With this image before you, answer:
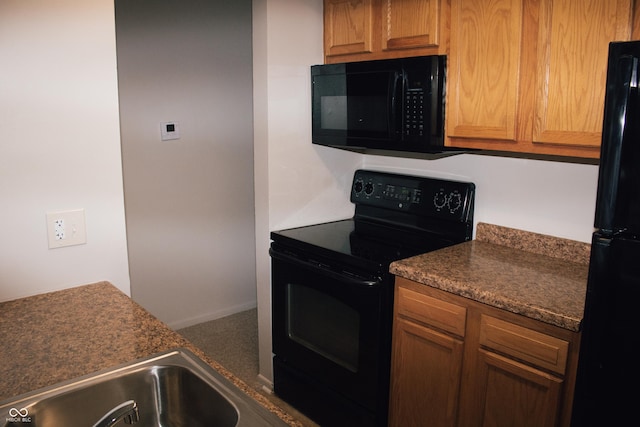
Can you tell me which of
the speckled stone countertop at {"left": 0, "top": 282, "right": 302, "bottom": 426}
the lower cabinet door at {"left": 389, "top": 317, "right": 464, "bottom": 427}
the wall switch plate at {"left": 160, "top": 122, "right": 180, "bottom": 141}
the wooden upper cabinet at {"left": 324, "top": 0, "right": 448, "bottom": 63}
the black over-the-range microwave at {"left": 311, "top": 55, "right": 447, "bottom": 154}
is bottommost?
the lower cabinet door at {"left": 389, "top": 317, "right": 464, "bottom": 427}

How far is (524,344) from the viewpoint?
1.84 metres

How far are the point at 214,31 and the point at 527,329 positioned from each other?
2.60 meters

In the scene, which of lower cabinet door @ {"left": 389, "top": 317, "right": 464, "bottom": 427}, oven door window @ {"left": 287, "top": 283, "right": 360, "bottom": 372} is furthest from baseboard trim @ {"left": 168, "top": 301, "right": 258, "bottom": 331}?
lower cabinet door @ {"left": 389, "top": 317, "right": 464, "bottom": 427}

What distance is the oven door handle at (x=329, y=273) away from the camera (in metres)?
2.26

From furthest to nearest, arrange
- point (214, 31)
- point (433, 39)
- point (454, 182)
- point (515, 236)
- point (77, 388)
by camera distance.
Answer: point (214, 31) → point (454, 182) → point (515, 236) → point (433, 39) → point (77, 388)

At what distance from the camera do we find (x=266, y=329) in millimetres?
2967

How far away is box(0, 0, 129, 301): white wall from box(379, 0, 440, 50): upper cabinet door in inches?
43.7

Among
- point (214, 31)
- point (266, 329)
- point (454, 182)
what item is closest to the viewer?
point (454, 182)

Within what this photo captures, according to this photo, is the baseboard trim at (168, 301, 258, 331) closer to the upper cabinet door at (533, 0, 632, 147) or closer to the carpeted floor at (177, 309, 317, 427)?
the carpeted floor at (177, 309, 317, 427)

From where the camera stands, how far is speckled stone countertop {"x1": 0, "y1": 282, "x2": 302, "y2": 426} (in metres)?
1.33

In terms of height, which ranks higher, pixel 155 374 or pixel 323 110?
pixel 323 110

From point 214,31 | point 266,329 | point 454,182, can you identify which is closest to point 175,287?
point 266,329

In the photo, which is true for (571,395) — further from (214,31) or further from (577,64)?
(214,31)

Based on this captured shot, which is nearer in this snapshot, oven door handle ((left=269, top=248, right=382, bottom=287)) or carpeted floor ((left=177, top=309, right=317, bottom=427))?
oven door handle ((left=269, top=248, right=382, bottom=287))
